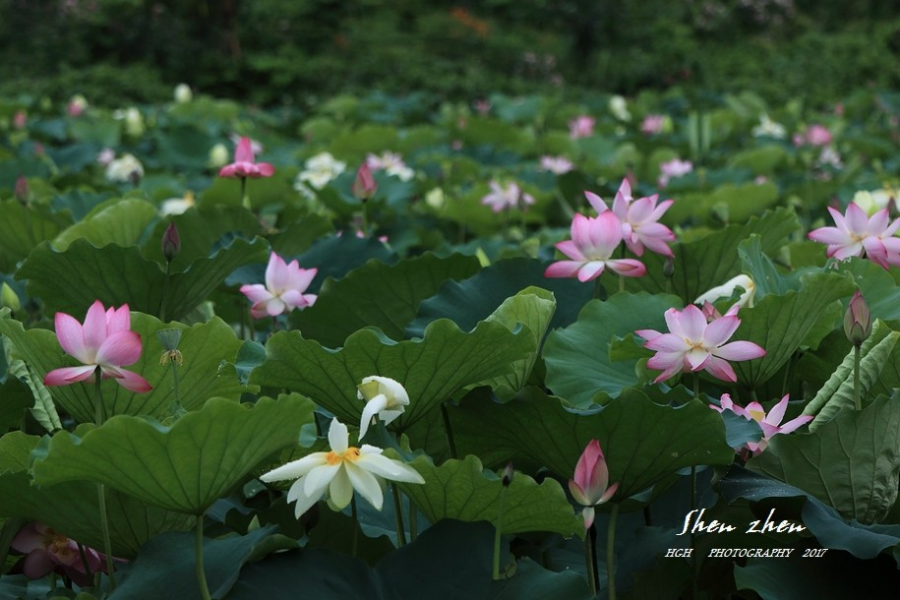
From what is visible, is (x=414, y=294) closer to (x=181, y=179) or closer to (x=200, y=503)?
(x=200, y=503)

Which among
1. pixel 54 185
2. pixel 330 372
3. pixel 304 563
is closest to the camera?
pixel 304 563

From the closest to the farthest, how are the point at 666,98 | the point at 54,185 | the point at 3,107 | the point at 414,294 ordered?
the point at 414,294 → the point at 54,185 → the point at 3,107 → the point at 666,98

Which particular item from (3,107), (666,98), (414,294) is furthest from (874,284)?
(666,98)

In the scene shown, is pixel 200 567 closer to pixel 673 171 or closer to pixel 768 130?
pixel 673 171

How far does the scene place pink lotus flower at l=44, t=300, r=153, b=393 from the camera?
3.24ft

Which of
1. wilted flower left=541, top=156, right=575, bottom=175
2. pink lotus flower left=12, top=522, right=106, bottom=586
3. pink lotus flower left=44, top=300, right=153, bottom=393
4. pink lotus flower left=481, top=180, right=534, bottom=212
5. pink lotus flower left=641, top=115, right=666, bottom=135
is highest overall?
pink lotus flower left=44, top=300, right=153, bottom=393

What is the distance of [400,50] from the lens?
387 inches

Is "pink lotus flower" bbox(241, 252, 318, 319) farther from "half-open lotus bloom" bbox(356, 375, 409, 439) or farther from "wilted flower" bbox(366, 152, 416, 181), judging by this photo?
"wilted flower" bbox(366, 152, 416, 181)

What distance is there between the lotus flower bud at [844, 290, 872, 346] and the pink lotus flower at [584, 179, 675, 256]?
366 mm

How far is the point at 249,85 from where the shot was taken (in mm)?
9914

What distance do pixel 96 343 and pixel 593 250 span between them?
604 mm

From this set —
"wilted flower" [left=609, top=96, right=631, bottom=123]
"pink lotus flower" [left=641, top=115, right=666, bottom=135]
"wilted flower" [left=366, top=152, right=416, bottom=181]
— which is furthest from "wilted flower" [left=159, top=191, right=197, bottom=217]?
"wilted flower" [left=609, top=96, right=631, bottom=123]

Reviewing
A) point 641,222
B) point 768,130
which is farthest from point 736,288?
point 768,130

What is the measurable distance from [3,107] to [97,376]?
4.16m
